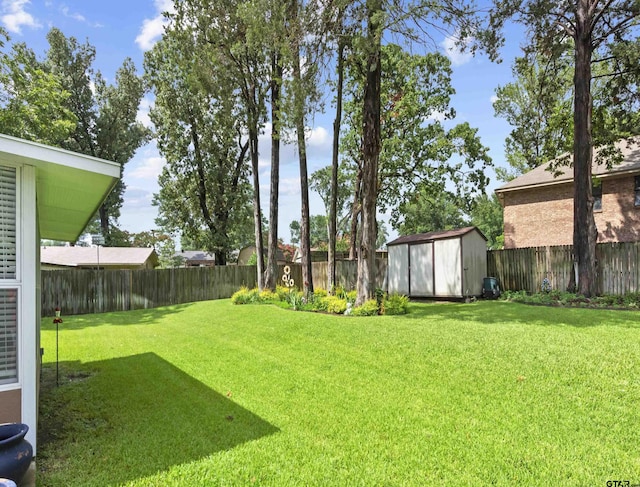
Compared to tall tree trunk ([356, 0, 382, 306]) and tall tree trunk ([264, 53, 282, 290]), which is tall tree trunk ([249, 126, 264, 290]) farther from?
tall tree trunk ([356, 0, 382, 306])

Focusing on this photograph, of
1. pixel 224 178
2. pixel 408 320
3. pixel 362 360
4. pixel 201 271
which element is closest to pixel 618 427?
pixel 362 360

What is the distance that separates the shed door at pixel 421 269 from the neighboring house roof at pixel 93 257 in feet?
53.8

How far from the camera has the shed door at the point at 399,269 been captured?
1525 centimetres

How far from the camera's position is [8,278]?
333cm

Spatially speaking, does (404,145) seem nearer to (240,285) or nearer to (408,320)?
(240,285)

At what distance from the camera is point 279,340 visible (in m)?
8.13

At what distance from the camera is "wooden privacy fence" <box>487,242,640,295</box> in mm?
11562

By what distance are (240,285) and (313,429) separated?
16243 mm

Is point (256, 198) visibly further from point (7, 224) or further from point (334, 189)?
point (7, 224)

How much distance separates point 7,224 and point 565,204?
1988 centimetres

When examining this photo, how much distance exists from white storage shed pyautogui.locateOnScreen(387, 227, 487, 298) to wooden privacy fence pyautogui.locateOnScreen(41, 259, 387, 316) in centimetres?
→ 152

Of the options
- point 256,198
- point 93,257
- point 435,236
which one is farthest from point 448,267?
point 93,257

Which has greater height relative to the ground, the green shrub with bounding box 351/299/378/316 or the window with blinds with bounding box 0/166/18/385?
the window with blinds with bounding box 0/166/18/385

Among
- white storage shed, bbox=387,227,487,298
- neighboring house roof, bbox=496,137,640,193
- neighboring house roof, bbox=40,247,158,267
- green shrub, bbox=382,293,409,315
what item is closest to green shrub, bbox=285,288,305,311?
green shrub, bbox=382,293,409,315
